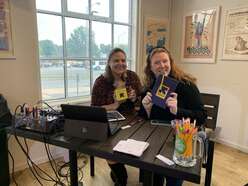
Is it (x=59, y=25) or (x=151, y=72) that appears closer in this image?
(x=151, y=72)

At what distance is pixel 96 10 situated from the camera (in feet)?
9.75

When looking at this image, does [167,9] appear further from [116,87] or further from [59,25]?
[116,87]

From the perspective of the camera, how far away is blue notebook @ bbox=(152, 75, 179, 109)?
139 centimetres

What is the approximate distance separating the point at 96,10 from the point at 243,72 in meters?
2.21

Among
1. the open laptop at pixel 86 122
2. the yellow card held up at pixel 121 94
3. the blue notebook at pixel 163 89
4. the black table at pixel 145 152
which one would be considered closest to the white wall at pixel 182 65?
the black table at pixel 145 152

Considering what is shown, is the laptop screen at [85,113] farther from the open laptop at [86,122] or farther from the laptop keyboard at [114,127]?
the laptop keyboard at [114,127]

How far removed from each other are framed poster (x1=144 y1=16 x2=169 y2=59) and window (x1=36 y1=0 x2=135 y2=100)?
10.0 inches

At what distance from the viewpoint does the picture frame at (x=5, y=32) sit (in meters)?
2.03

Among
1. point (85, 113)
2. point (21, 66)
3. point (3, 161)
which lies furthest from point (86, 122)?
point (21, 66)

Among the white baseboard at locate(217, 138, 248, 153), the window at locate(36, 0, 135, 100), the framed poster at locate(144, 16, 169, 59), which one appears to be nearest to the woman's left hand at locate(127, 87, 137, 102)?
the window at locate(36, 0, 135, 100)

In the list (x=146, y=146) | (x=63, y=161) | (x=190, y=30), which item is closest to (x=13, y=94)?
(x=63, y=161)

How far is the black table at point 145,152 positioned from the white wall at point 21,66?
90 centimetres

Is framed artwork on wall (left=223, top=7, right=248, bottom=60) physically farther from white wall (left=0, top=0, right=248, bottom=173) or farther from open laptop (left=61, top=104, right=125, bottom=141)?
open laptop (left=61, top=104, right=125, bottom=141)

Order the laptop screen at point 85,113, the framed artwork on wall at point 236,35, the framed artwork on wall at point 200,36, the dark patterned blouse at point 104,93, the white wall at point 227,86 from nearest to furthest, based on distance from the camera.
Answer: the laptop screen at point 85,113
the dark patterned blouse at point 104,93
the framed artwork on wall at point 236,35
the white wall at point 227,86
the framed artwork on wall at point 200,36
